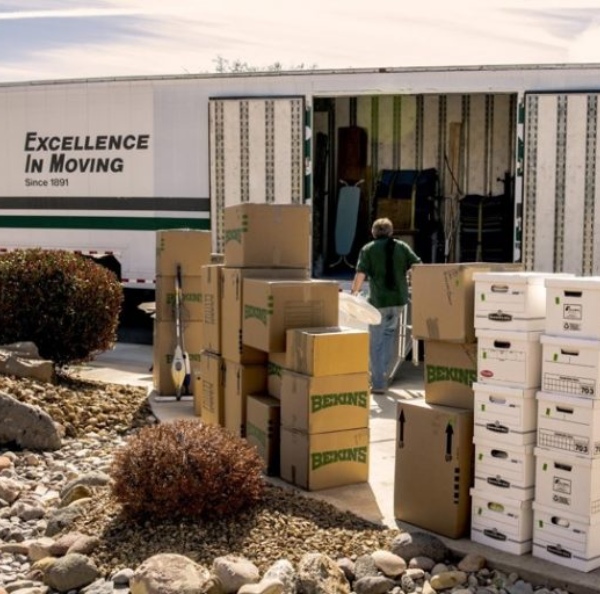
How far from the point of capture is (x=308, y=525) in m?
4.88

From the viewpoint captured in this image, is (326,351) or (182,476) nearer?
(182,476)

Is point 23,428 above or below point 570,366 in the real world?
below

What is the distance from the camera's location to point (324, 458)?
18.9ft

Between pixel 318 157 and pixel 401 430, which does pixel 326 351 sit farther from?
pixel 318 157

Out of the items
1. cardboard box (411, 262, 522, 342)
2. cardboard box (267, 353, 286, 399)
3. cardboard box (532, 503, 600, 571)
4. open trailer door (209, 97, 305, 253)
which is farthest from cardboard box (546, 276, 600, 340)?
open trailer door (209, 97, 305, 253)

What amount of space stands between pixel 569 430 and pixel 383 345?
458 centimetres

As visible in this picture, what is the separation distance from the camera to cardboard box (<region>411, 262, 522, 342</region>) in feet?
16.2

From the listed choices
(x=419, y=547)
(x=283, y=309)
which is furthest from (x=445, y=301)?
(x=283, y=309)

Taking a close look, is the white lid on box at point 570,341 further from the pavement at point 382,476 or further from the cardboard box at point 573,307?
the pavement at point 382,476

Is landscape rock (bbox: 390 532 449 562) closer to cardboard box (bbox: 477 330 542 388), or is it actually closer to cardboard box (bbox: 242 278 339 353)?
cardboard box (bbox: 477 330 542 388)

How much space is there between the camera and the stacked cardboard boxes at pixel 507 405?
4.61 metres

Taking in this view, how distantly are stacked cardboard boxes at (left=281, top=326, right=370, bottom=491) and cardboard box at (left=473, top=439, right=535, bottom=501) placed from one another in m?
1.19

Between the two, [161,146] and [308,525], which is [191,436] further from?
[161,146]

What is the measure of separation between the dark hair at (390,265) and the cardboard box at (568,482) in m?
4.50
